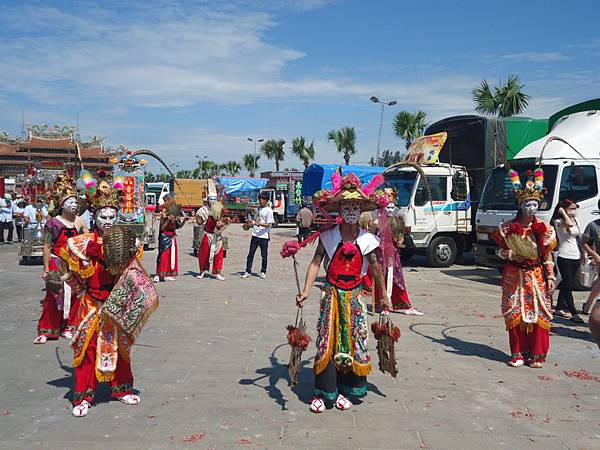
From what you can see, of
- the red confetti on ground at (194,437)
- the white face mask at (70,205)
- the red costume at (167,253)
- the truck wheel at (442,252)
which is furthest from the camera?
the truck wheel at (442,252)

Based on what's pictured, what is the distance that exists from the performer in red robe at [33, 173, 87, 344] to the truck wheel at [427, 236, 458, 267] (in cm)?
985

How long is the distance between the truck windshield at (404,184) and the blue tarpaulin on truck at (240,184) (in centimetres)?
2497

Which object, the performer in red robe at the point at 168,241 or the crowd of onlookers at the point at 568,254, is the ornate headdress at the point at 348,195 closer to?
the crowd of onlookers at the point at 568,254

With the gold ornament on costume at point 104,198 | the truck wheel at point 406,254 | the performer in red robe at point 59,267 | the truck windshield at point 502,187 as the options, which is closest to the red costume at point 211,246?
the performer in red robe at point 59,267

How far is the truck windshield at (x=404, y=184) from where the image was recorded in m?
14.1

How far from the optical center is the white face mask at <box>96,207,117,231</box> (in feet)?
15.3

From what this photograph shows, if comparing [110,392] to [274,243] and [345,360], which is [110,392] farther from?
[274,243]

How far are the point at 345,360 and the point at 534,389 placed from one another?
6.93 feet

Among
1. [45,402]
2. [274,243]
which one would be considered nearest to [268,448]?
[45,402]

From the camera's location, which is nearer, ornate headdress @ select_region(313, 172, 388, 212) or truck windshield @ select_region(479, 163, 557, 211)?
ornate headdress @ select_region(313, 172, 388, 212)

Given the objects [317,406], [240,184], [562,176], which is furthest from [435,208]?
[240,184]

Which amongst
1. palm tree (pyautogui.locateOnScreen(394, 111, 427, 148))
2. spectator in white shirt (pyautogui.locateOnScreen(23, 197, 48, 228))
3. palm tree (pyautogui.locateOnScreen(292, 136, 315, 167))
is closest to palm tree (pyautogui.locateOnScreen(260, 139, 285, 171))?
palm tree (pyautogui.locateOnScreen(292, 136, 315, 167))

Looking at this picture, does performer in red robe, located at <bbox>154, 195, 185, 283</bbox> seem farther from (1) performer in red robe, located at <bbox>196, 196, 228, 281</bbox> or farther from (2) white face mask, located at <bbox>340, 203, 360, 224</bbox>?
(2) white face mask, located at <bbox>340, 203, 360, 224</bbox>

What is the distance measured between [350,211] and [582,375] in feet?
10.7
